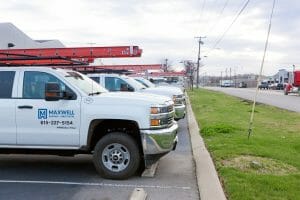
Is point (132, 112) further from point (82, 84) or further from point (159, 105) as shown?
point (82, 84)

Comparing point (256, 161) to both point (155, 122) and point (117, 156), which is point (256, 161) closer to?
point (155, 122)

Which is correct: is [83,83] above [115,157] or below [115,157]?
above

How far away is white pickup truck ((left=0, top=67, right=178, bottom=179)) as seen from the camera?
296 inches

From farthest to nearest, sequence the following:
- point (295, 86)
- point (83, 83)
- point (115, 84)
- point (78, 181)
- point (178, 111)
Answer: point (295, 86) → point (178, 111) → point (115, 84) → point (83, 83) → point (78, 181)

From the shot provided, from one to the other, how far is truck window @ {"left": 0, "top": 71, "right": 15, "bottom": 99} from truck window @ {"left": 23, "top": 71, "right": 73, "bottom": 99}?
244 mm

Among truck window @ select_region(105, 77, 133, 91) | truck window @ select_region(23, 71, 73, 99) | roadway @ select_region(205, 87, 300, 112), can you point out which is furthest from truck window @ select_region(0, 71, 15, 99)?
roadway @ select_region(205, 87, 300, 112)

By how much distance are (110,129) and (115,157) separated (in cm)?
50

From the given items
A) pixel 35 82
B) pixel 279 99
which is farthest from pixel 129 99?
pixel 279 99

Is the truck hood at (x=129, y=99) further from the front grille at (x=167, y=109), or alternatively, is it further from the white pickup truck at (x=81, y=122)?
the front grille at (x=167, y=109)

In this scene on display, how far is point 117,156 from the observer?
7.64 metres

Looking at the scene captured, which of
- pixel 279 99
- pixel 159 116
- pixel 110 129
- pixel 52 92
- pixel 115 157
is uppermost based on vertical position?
pixel 52 92

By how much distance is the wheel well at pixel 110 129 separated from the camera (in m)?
7.68

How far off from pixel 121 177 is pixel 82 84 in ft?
5.90

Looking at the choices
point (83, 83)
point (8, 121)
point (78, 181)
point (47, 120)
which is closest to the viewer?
point (78, 181)
